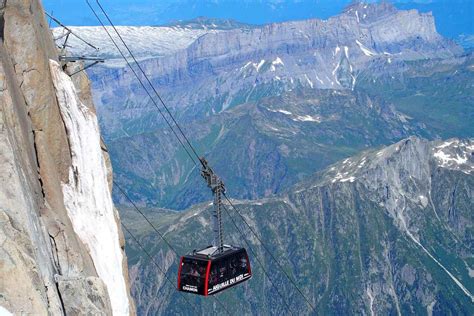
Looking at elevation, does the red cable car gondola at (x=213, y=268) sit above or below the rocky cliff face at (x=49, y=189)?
below

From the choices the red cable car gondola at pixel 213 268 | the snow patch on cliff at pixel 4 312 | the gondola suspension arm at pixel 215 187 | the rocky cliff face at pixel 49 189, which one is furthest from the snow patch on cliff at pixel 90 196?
the snow patch on cliff at pixel 4 312

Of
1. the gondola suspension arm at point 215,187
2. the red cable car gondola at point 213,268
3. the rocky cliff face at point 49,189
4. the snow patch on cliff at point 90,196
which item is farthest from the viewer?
the red cable car gondola at point 213,268

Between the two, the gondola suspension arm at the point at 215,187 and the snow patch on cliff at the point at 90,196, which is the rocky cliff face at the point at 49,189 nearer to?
the snow patch on cliff at the point at 90,196

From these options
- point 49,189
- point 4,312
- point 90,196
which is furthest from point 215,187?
point 4,312

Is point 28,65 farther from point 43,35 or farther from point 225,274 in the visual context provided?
point 225,274

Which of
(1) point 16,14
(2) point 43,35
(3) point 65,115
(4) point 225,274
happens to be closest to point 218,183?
(4) point 225,274

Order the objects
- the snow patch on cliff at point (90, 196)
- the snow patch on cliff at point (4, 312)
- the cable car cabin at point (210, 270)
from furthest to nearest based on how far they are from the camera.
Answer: the cable car cabin at point (210, 270) < the snow patch on cliff at point (90, 196) < the snow patch on cliff at point (4, 312)

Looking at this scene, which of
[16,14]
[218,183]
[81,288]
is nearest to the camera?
[81,288]
